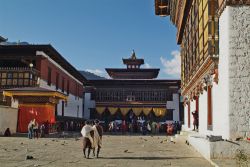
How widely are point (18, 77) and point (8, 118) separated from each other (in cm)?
526

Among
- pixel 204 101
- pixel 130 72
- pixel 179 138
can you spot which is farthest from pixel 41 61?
pixel 130 72

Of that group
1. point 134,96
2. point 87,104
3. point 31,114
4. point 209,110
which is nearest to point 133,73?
point 134,96

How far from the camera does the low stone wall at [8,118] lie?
994 inches

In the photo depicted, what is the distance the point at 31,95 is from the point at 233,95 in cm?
1901

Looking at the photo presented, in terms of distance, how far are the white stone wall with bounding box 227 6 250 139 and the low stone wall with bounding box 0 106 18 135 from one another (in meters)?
18.7

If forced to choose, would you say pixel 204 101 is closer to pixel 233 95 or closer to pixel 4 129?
pixel 233 95

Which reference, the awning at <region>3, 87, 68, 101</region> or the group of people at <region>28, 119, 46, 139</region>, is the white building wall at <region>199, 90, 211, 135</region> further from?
the awning at <region>3, 87, 68, 101</region>

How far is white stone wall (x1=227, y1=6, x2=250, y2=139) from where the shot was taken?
10.6 meters

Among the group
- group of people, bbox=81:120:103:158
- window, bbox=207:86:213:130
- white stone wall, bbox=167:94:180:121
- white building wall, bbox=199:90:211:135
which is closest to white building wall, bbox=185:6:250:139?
window, bbox=207:86:213:130

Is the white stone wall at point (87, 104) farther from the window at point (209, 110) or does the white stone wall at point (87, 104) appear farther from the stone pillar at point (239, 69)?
the stone pillar at point (239, 69)

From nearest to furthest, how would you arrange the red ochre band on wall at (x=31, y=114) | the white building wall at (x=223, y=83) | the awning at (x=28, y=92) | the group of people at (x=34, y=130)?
the white building wall at (x=223, y=83) < the group of people at (x=34, y=130) < the awning at (x=28, y=92) < the red ochre band on wall at (x=31, y=114)

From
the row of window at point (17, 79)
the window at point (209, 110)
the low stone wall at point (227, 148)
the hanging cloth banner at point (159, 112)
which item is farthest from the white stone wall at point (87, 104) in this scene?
the low stone wall at point (227, 148)

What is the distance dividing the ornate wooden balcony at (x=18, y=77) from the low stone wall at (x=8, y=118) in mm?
3587

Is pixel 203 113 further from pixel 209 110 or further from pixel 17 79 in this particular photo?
pixel 17 79
